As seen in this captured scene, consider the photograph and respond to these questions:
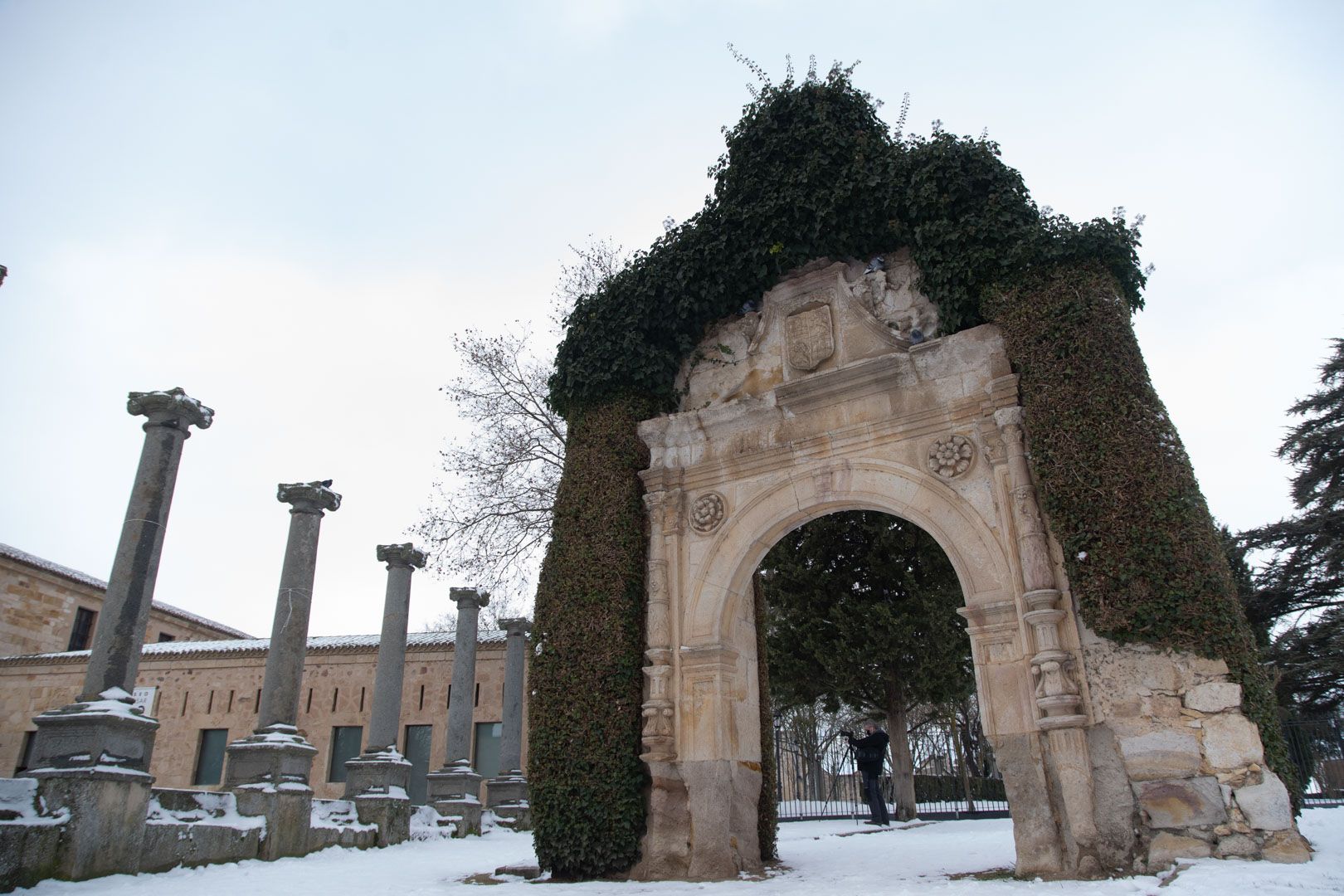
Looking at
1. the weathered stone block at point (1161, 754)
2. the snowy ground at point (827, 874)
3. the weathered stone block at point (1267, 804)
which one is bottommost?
the snowy ground at point (827, 874)

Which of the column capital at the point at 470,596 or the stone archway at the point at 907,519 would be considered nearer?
the stone archway at the point at 907,519

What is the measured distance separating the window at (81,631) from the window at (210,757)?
5947mm

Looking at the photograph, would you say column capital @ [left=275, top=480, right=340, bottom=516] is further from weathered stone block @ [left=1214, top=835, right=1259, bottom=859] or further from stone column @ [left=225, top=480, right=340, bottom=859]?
Result: weathered stone block @ [left=1214, top=835, right=1259, bottom=859]

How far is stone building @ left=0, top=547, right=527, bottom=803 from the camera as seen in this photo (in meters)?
23.3

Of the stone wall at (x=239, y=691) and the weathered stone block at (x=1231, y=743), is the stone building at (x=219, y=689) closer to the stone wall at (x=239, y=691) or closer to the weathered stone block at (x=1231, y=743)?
the stone wall at (x=239, y=691)

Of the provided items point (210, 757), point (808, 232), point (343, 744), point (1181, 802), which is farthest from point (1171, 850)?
point (210, 757)

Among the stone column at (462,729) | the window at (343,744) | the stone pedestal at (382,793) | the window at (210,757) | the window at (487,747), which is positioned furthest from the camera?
the window at (210,757)

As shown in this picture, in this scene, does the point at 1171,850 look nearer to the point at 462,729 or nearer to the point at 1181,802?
the point at 1181,802

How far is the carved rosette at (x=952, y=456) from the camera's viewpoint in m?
8.15

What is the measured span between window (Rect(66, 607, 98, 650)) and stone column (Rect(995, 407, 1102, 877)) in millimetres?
29707

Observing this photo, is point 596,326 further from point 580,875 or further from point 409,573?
point 409,573

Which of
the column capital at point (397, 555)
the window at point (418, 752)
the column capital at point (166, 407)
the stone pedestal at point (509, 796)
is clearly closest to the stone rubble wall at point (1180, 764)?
the column capital at point (166, 407)

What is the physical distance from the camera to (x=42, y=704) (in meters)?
25.2

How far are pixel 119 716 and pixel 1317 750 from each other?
54.5 ft
